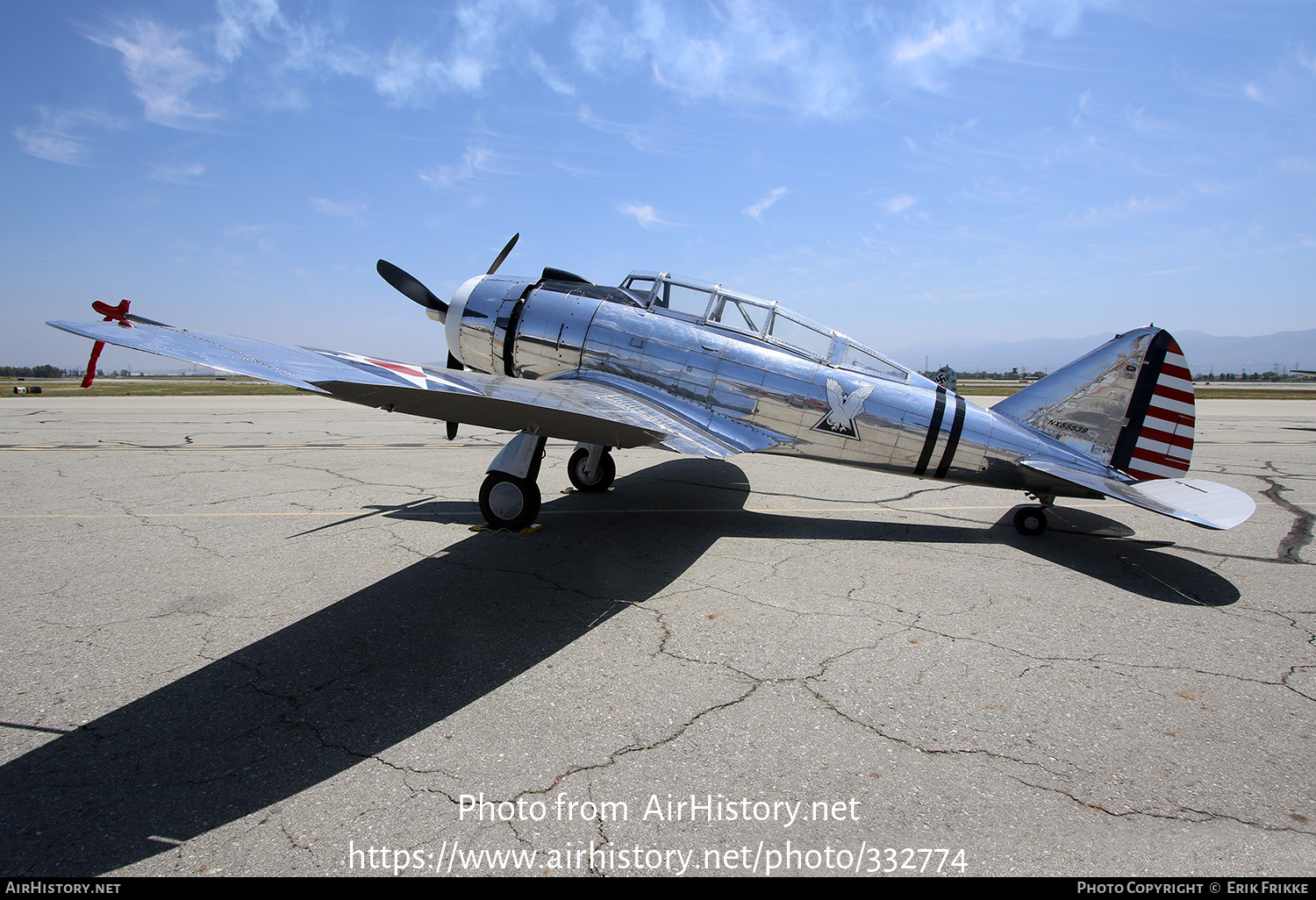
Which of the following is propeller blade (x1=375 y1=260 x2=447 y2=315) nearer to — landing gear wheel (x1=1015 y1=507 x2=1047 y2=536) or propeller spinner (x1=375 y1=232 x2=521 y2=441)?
propeller spinner (x1=375 y1=232 x2=521 y2=441)

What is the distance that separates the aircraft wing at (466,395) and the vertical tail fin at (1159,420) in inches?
145

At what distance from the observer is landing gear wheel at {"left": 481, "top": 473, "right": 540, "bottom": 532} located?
6.14 m

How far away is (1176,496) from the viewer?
5551mm

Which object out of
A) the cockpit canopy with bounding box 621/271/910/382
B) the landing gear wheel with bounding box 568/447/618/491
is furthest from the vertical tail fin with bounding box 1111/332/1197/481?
the landing gear wheel with bounding box 568/447/618/491

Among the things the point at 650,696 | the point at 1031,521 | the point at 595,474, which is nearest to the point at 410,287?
the point at 595,474

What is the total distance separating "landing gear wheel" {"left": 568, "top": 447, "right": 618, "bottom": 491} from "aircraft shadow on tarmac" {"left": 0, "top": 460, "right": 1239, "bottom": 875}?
1.75 metres

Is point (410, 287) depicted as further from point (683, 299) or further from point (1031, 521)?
point (1031, 521)

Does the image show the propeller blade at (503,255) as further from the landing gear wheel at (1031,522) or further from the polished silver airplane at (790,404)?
the landing gear wheel at (1031,522)

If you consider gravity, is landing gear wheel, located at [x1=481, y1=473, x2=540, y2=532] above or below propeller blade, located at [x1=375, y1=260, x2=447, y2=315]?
below

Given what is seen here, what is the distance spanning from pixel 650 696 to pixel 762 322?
4.79 meters

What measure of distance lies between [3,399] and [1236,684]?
40.2m

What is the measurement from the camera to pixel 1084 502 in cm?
824

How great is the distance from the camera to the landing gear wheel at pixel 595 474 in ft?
27.1
